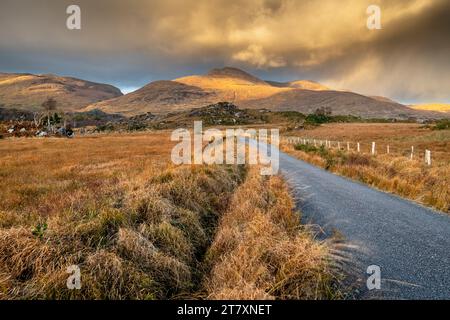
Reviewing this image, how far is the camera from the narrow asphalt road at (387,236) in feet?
17.5

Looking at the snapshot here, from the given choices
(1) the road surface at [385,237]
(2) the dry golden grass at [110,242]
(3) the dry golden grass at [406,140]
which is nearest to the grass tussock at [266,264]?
(1) the road surface at [385,237]

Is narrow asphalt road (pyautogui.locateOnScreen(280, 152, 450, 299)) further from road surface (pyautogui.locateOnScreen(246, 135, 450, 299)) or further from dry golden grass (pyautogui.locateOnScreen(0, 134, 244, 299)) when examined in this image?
dry golden grass (pyautogui.locateOnScreen(0, 134, 244, 299))

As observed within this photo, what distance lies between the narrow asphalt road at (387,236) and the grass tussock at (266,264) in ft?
2.32

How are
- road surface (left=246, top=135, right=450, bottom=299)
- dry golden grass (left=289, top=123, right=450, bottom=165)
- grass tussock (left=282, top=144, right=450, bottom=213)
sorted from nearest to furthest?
1. road surface (left=246, top=135, right=450, bottom=299)
2. grass tussock (left=282, top=144, right=450, bottom=213)
3. dry golden grass (left=289, top=123, right=450, bottom=165)

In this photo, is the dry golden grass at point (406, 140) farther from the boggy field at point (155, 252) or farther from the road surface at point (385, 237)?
the boggy field at point (155, 252)

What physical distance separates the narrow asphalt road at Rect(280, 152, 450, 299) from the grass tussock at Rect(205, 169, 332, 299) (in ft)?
2.32

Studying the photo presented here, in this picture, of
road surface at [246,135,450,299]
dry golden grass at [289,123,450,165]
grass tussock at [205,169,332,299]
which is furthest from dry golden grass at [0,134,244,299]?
dry golden grass at [289,123,450,165]

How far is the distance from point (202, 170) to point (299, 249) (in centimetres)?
829

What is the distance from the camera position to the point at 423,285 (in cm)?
534

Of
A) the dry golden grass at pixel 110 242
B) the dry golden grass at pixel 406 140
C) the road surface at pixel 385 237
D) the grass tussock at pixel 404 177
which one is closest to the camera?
the dry golden grass at pixel 110 242

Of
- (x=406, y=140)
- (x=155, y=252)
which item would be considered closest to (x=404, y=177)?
(x=155, y=252)

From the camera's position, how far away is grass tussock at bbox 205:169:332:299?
490cm
